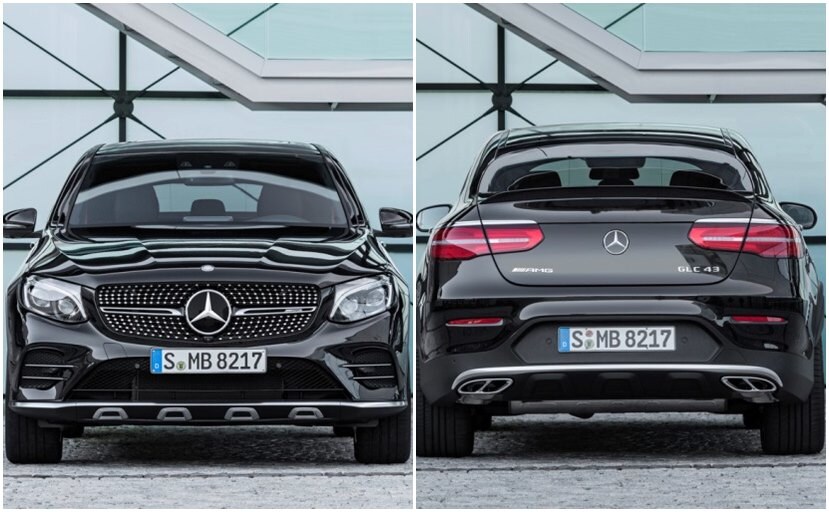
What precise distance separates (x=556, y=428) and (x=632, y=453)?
1415mm

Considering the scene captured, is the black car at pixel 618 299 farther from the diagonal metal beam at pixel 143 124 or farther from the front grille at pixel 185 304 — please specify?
the diagonal metal beam at pixel 143 124

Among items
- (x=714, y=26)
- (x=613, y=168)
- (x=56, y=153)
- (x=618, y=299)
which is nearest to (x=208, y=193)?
(x=613, y=168)

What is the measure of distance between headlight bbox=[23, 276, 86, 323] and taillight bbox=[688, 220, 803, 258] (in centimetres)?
229

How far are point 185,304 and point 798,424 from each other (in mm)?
2427

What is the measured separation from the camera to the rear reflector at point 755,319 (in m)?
6.06

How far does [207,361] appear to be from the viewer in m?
6.27

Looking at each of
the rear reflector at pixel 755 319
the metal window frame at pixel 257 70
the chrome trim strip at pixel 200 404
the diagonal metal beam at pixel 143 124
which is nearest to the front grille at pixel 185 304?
the chrome trim strip at pixel 200 404

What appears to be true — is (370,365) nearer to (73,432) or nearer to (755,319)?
(755,319)

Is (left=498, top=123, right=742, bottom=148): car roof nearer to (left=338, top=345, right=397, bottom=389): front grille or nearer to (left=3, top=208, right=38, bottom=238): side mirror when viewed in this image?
(left=338, top=345, right=397, bottom=389): front grille

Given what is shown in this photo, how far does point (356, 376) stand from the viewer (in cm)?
639

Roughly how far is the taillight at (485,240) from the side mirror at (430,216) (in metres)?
0.30

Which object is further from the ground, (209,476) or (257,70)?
(257,70)

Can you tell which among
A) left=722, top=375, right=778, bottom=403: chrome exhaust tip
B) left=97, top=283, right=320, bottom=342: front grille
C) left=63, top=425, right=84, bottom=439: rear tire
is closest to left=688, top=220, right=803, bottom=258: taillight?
left=722, top=375, right=778, bottom=403: chrome exhaust tip

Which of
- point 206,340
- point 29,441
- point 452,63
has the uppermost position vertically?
point 452,63
